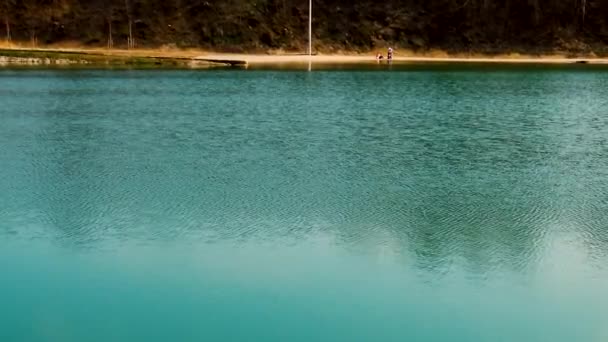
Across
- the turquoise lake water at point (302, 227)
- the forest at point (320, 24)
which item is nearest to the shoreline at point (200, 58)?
the forest at point (320, 24)

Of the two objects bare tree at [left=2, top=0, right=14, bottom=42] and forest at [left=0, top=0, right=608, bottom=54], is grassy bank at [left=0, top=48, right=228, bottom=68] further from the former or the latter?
bare tree at [left=2, top=0, right=14, bottom=42]

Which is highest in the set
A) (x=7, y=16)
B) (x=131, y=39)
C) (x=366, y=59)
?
(x=7, y=16)

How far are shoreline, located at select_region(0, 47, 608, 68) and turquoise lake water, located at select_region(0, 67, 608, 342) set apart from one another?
1219 inches

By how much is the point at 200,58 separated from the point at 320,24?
2038 cm

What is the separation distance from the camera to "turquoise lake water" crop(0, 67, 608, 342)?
1275 cm

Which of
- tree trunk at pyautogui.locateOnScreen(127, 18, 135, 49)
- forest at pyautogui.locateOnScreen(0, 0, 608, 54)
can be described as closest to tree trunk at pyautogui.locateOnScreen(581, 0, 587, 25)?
forest at pyautogui.locateOnScreen(0, 0, 608, 54)

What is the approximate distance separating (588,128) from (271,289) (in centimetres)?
2213

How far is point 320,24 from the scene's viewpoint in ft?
281

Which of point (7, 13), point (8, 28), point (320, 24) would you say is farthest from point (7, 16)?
point (320, 24)

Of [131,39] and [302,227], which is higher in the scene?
[131,39]

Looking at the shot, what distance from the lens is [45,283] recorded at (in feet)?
46.9

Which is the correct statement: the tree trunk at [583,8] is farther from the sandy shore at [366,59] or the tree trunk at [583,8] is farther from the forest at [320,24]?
the sandy shore at [366,59]

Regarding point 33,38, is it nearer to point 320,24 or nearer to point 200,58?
point 200,58

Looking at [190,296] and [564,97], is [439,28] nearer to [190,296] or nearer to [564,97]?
[564,97]
